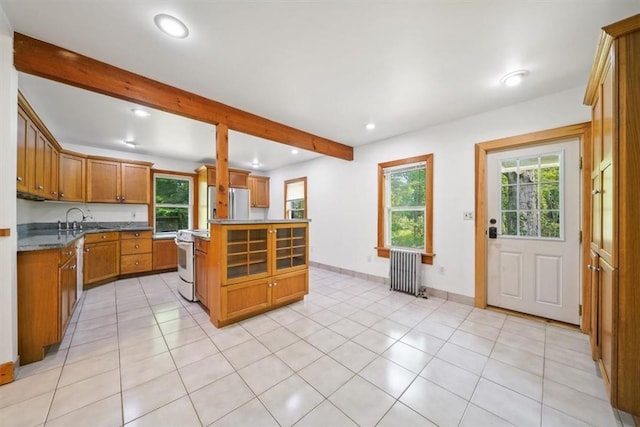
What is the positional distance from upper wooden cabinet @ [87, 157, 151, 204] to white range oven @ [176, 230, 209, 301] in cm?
205

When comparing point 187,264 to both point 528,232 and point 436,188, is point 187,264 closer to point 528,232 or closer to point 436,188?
point 436,188

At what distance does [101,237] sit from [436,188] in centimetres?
549

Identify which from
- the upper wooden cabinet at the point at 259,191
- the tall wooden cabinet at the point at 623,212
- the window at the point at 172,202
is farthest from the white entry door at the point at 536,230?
the window at the point at 172,202

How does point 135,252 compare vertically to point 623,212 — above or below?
below

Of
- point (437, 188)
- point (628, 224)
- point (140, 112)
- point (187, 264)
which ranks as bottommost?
point (187, 264)

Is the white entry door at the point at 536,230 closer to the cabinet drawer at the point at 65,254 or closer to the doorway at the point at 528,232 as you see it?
the doorway at the point at 528,232

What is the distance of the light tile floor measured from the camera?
1421mm

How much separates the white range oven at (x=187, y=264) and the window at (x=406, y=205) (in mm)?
2883

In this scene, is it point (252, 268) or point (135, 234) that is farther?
point (135, 234)

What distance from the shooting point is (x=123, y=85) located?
2160mm

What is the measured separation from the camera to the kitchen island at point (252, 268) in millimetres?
2547

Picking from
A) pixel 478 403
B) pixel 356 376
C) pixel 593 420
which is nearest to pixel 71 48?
pixel 356 376

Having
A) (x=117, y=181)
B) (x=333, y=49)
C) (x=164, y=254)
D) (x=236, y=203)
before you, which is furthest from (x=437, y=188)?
(x=117, y=181)

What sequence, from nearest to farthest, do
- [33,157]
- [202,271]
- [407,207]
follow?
1. [33,157]
2. [202,271]
3. [407,207]
